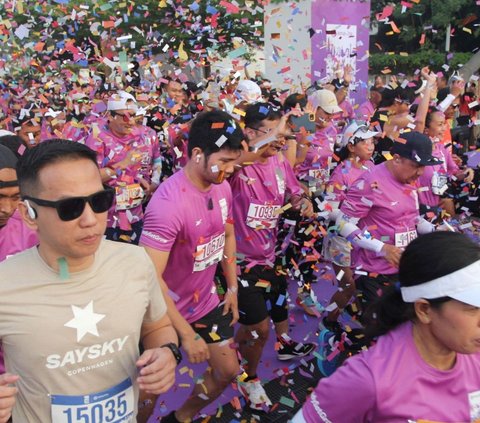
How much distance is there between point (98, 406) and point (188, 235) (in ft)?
4.48

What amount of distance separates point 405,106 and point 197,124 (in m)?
4.26

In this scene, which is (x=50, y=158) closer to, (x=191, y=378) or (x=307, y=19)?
(x=191, y=378)

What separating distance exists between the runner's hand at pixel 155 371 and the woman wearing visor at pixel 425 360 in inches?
20.3

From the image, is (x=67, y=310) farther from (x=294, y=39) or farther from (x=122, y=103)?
(x=294, y=39)

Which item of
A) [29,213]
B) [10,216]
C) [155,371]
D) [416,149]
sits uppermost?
[29,213]

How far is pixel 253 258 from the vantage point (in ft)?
13.2

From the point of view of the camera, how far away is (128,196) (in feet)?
17.4

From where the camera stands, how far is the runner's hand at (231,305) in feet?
11.5

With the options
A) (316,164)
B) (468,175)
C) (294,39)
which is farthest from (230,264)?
(294,39)

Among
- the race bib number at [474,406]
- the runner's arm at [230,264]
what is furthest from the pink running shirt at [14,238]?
the race bib number at [474,406]

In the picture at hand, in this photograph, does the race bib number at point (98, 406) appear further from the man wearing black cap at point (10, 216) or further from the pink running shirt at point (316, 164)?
the pink running shirt at point (316, 164)

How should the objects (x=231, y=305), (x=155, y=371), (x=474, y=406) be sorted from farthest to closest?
(x=231, y=305) → (x=155, y=371) → (x=474, y=406)

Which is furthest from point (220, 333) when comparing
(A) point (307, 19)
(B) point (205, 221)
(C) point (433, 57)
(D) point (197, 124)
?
(C) point (433, 57)

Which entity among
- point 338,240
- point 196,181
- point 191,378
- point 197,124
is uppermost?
point 197,124
